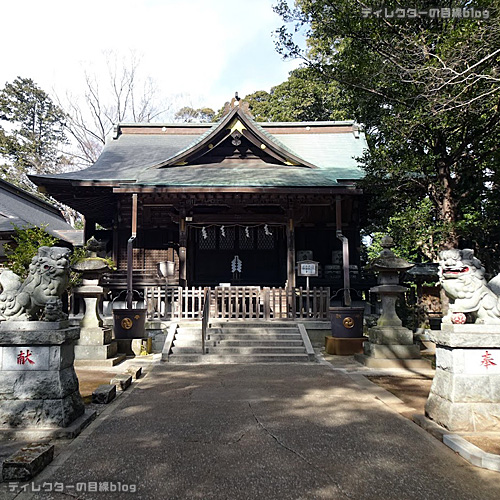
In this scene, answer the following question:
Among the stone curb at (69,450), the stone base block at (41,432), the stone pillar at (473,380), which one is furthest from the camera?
the stone pillar at (473,380)

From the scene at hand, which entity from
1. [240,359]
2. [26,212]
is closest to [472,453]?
[240,359]

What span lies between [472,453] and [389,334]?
578 centimetres

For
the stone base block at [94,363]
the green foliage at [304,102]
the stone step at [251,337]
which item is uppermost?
the green foliage at [304,102]

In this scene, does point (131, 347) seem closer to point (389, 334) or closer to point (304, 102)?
point (389, 334)

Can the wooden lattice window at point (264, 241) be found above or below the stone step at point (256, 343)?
above

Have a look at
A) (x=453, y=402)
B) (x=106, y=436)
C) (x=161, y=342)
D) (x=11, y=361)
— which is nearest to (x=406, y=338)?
(x=453, y=402)

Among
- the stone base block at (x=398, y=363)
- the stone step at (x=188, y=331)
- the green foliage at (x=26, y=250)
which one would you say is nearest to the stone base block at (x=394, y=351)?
the stone base block at (x=398, y=363)

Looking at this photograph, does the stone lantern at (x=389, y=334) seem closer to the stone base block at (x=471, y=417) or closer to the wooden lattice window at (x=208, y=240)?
the stone base block at (x=471, y=417)

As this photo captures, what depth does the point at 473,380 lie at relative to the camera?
437 centimetres

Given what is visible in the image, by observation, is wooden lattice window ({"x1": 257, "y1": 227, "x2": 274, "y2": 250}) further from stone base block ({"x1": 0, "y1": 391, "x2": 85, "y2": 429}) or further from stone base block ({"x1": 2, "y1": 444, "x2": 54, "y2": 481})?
stone base block ({"x1": 2, "y1": 444, "x2": 54, "y2": 481})

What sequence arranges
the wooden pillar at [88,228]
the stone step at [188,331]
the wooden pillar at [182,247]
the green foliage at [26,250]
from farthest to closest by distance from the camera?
the wooden pillar at [88,228]
the wooden pillar at [182,247]
the green foliage at [26,250]
the stone step at [188,331]

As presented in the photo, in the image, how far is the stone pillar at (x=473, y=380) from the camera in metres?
4.31

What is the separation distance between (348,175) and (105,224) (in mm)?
10849

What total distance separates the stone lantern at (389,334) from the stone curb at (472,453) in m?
4.80
